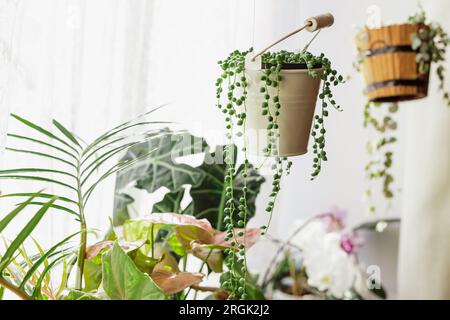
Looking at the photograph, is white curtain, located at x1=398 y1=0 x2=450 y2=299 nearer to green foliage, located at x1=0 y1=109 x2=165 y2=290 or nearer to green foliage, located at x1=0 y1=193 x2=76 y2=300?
green foliage, located at x1=0 y1=109 x2=165 y2=290

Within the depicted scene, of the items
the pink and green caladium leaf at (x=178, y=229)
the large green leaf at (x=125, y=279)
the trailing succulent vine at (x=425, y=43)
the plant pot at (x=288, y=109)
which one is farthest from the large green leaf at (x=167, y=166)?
the trailing succulent vine at (x=425, y=43)

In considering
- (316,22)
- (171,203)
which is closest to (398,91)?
(316,22)

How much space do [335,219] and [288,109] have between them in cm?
72

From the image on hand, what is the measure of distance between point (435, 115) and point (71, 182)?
→ 84 centimetres

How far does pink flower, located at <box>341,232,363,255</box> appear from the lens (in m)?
1.60

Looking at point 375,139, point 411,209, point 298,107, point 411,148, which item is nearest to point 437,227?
point 411,209

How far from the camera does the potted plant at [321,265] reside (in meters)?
1.54

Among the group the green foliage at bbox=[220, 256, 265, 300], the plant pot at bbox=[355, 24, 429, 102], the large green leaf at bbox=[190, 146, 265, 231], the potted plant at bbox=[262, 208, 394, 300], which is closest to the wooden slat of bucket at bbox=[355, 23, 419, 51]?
the plant pot at bbox=[355, 24, 429, 102]

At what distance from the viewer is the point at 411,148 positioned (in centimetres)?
133

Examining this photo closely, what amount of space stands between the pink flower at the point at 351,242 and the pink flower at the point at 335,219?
1.3 inches

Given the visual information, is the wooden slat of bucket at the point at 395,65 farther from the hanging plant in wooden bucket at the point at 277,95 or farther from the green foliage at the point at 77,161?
the green foliage at the point at 77,161

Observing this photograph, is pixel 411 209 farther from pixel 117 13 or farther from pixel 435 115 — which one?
pixel 117 13

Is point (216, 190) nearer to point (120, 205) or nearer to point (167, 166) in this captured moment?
point (167, 166)

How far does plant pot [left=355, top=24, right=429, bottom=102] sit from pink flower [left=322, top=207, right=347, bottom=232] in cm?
60
